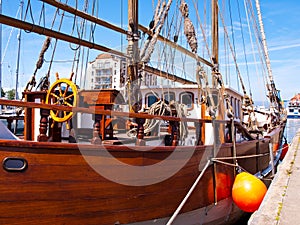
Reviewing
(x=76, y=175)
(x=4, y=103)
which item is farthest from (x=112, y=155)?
(x=4, y=103)

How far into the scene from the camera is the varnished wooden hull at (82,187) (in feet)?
10.2

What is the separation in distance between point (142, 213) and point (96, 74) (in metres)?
9.94

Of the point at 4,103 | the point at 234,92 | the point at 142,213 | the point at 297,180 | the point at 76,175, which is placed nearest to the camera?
the point at 4,103

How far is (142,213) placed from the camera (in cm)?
401

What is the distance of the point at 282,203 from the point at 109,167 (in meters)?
2.25

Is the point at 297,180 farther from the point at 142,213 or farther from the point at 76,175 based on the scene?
the point at 76,175

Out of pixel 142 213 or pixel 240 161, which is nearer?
pixel 142 213

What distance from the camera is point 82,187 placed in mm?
3486

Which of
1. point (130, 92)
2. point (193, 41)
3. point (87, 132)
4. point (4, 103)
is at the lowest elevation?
point (87, 132)

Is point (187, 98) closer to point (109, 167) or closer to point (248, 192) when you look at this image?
point (248, 192)

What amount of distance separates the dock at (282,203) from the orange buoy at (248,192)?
0.27 metres

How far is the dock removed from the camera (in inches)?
131

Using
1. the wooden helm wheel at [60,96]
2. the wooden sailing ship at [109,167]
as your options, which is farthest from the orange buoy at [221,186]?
the wooden helm wheel at [60,96]

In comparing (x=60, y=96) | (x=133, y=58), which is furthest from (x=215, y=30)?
(x=60, y=96)
